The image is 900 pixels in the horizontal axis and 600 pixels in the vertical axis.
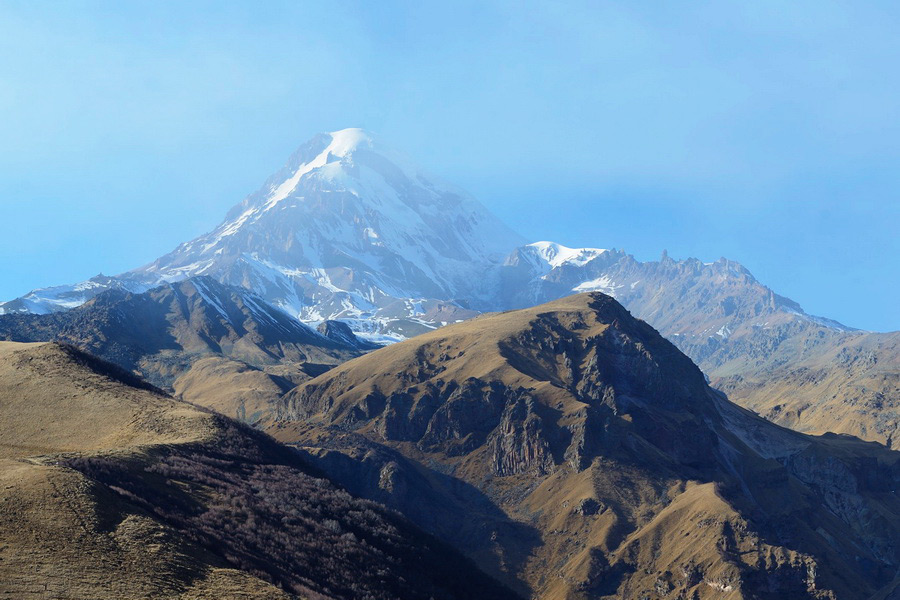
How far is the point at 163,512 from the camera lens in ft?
238

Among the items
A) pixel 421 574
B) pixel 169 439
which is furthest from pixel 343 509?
pixel 169 439

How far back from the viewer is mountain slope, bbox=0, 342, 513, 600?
57.5 m

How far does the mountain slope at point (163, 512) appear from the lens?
5747 cm

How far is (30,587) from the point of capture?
52375 millimetres

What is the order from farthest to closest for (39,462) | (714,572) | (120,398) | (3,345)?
(714,572)
(3,345)
(120,398)
(39,462)

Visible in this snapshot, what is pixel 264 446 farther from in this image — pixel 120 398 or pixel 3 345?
pixel 3 345

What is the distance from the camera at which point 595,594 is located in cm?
19925

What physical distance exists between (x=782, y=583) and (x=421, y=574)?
138m

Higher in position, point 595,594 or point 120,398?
point 120,398

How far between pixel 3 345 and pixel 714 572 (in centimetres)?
15662

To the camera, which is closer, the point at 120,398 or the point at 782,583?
the point at 120,398

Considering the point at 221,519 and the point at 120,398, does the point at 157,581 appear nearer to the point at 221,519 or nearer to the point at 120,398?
the point at 221,519

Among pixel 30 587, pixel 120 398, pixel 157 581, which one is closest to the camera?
pixel 30 587

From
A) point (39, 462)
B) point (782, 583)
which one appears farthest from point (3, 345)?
point (782, 583)
